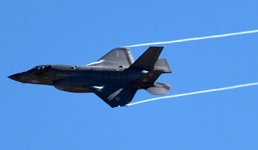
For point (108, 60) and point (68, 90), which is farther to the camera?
point (108, 60)

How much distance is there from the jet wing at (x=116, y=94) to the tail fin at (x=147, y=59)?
2280 millimetres

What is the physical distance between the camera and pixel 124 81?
42594 millimetres

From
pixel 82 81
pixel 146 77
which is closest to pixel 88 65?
pixel 82 81

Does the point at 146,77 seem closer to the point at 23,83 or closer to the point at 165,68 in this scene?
the point at 165,68

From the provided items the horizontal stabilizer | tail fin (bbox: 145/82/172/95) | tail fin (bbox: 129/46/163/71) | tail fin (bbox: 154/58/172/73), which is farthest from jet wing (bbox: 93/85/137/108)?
tail fin (bbox: 154/58/172/73)

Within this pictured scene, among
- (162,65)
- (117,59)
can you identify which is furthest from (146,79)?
(117,59)

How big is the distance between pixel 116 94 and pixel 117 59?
227 inches

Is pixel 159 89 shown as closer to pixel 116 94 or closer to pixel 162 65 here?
pixel 162 65

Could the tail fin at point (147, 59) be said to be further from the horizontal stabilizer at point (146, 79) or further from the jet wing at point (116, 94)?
the jet wing at point (116, 94)

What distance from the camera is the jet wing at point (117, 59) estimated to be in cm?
4538

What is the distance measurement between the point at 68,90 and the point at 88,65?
9.92 ft

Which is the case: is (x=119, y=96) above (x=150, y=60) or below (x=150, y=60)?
below

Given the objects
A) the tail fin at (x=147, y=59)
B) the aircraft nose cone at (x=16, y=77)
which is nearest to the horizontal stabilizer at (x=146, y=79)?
the tail fin at (x=147, y=59)

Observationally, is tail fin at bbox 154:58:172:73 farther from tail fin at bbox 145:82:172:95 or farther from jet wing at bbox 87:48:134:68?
jet wing at bbox 87:48:134:68
